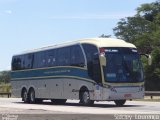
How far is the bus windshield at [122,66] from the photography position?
27.3 meters

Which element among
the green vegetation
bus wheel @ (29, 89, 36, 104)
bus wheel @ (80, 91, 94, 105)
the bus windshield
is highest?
the green vegetation

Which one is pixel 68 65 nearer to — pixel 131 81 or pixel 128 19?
pixel 131 81

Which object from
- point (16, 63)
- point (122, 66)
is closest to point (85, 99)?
point (122, 66)

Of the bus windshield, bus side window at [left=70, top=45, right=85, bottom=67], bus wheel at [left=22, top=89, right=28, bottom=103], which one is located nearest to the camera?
the bus windshield

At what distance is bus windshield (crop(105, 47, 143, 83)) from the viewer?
89.5ft

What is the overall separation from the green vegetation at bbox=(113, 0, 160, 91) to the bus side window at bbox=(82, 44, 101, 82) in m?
38.9

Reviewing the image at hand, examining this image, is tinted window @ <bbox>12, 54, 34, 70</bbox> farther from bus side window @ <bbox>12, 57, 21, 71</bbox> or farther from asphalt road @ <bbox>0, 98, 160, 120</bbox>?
asphalt road @ <bbox>0, 98, 160, 120</bbox>

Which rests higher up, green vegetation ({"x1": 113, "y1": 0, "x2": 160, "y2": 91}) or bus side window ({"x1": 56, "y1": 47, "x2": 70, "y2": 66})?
green vegetation ({"x1": 113, "y1": 0, "x2": 160, "y2": 91})

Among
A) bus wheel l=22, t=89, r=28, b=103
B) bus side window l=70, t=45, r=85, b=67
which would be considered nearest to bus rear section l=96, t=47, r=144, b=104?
bus side window l=70, t=45, r=85, b=67

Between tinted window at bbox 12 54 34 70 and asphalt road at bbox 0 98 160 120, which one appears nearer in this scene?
asphalt road at bbox 0 98 160 120

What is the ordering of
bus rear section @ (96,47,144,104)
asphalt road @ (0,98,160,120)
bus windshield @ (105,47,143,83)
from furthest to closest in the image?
bus windshield @ (105,47,143,83), bus rear section @ (96,47,144,104), asphalt road @ (0,98,160,120)

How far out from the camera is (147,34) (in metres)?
75.1

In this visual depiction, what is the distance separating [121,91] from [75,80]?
11.6 feet

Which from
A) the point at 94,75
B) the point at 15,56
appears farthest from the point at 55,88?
the point at 15,56
